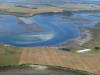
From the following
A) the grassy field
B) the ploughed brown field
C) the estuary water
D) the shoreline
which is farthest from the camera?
the shoreline

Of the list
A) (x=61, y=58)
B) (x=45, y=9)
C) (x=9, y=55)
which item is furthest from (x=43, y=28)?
(x=61, y=58)

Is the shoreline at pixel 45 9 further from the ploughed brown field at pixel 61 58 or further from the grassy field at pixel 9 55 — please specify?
the ploughed brown field at pixel 61 58

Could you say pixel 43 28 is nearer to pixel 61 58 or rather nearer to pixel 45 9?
pixel 45 9

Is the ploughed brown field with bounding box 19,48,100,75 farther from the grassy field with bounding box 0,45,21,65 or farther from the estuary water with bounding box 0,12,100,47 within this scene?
the estuary water with bounding box 0,12,100,47

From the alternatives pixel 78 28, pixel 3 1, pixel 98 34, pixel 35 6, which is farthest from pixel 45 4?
pixel 98 34

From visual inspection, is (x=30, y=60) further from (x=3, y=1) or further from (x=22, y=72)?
(x=3, y=1)

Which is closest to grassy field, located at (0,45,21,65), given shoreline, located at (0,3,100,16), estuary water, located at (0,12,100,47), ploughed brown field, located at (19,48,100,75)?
ploughed brown field, located at (19,48,100,75)

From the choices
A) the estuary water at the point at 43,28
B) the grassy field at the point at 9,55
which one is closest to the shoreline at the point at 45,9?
the estuary water at the point at 43,28
